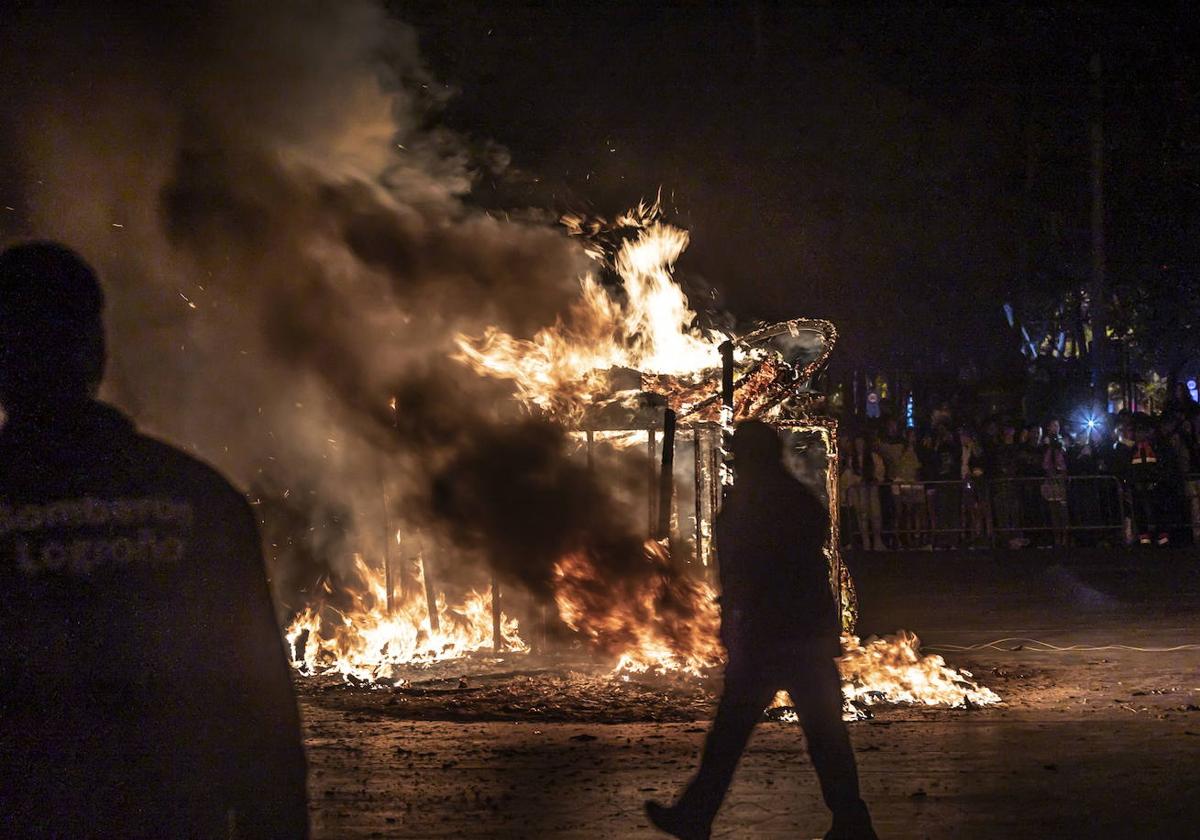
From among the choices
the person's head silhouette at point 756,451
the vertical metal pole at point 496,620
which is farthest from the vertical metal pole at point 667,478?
the person's head silhouette at point 756,451

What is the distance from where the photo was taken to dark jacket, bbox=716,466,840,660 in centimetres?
571

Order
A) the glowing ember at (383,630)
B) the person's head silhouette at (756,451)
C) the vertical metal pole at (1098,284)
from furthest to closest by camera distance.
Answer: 1. the vertical metal pole at (1098,284)
2. the glowing ember at (383,630)
3. the person's head silhouette at (756,451)

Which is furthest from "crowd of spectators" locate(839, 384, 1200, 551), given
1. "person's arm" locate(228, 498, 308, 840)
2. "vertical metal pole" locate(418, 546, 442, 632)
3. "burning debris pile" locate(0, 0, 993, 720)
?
"person's arm" locate(228, 498, 308, 840)

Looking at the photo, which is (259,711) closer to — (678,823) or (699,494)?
(678,823)

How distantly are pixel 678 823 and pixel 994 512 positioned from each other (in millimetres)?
14658

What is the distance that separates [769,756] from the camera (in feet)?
22.6

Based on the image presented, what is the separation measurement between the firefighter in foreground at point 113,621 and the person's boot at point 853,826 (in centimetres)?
349

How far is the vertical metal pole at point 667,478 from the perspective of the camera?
9.78 meters

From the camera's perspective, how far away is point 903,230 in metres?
24.2

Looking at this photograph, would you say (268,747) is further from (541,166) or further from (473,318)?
(541,166)

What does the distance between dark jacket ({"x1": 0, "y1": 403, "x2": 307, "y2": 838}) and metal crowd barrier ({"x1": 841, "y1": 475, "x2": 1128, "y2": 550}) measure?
17.1m

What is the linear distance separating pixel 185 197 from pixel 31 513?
732cm

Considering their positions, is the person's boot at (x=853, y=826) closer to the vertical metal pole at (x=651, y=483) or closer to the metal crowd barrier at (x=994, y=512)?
the vertical metal pole at (x=651, y=483)

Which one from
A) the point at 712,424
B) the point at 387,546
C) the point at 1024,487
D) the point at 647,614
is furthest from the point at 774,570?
the point at 1024,487
